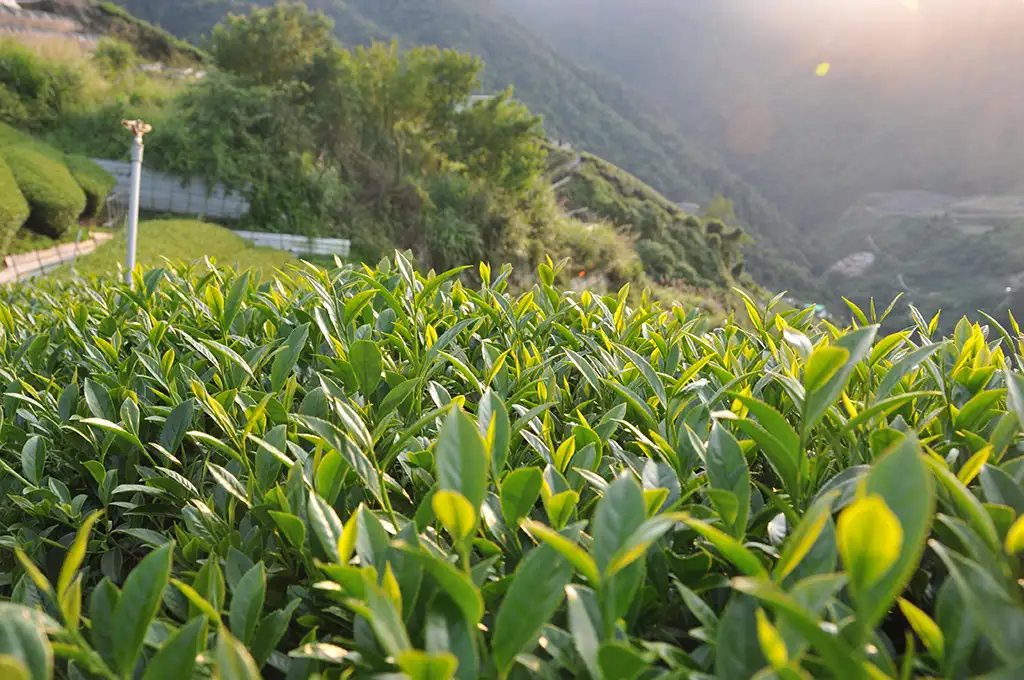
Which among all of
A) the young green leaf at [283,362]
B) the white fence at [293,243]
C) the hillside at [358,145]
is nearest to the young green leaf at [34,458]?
the young green leaf at [283,362]

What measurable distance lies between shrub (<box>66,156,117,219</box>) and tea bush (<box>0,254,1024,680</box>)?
12471mm

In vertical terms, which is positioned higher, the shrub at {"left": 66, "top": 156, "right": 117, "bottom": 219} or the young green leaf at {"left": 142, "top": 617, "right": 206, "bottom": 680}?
the young green leaf at {"left": 142, "top": 617, "right": 206, "bottom": 680}

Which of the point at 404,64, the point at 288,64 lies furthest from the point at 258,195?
the point at 404,64

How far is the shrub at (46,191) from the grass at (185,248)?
32.3 inches

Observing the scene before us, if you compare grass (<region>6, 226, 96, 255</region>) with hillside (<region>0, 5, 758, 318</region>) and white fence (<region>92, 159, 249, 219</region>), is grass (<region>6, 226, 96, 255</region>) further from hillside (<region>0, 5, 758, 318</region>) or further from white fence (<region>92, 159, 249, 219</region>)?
hillside (<region>0, 5, 758, 318</region>)

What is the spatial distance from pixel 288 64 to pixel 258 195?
402 cm

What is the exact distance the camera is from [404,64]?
572 inches

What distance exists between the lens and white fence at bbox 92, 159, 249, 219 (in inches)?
505

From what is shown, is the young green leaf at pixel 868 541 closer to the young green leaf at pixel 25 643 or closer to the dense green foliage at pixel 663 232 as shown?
the young green leaf at pixel 25 643

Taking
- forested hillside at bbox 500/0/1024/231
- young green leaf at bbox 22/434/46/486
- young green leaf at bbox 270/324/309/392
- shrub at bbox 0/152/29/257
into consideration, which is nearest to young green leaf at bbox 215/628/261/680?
young green leaf at bbox 270/324/309/392

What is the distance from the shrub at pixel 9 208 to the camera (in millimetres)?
8664

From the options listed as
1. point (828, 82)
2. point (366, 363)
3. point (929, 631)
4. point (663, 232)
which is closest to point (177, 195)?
point (366, 363)

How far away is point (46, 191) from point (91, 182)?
4.96ft

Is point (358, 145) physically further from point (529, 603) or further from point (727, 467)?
point (529, 603)
